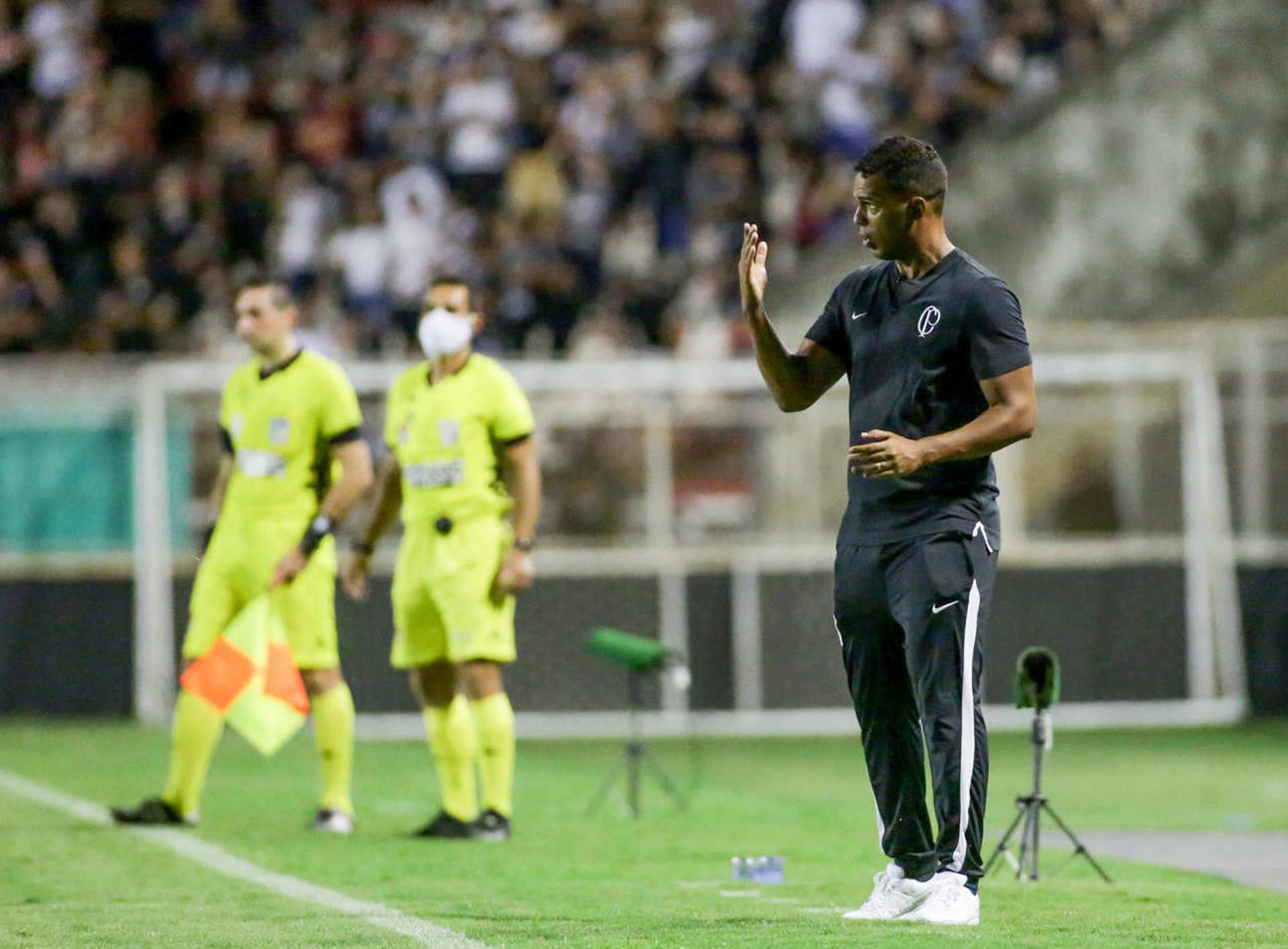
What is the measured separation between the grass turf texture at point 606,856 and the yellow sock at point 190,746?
235 mm

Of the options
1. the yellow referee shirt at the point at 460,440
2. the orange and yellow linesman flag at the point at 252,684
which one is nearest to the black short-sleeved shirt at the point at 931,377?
the yellow referee shirt at the point at 460,440

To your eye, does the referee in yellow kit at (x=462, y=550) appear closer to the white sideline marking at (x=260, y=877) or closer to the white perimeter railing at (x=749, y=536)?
the white sideline marking at (x=260, y=877)

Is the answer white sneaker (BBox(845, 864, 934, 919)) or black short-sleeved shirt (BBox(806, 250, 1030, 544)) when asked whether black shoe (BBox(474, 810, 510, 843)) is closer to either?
white sneaker (BBox(845, 864, 934, 919))

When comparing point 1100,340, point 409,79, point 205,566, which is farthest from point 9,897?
point 409,79

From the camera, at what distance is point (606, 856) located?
9.98 meters

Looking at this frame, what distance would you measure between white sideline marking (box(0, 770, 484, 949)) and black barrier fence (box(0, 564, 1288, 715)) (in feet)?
16.8

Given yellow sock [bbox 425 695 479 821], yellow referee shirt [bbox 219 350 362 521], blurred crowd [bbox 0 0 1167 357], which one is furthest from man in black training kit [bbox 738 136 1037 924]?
blurred crowd [bbox 0 0 1167 357]

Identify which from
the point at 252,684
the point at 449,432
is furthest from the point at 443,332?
the point at 252,684

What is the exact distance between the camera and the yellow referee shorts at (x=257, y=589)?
10977 millimetres

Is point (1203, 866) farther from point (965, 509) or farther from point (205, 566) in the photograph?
point (205, 566)

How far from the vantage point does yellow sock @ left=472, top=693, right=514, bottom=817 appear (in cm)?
1060

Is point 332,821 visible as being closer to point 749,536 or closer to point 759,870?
point 759,870

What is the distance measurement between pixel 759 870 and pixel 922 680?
190 centimetres

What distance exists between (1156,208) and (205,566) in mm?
10574
